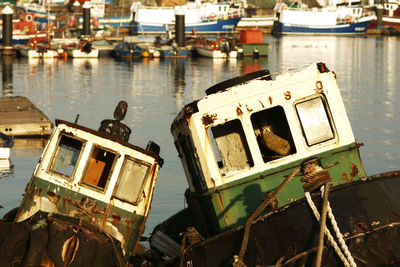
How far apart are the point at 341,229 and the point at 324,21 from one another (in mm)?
104016

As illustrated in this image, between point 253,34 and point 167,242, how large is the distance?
59.9 meters

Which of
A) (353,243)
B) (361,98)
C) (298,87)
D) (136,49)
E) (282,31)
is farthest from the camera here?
(282,31)

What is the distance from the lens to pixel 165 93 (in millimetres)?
44031

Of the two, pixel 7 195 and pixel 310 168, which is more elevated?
pixel 310 168

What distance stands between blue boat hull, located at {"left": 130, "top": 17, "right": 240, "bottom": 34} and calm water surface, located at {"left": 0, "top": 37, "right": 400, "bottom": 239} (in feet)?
38.6

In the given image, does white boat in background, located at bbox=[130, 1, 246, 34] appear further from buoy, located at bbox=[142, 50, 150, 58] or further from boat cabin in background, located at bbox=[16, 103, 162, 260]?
boat cabin in background, located at bbox=[16, 103, 162, 260]

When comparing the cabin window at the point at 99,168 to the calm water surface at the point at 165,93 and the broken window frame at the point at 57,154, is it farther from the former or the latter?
the calm water surface at the point at 165,93

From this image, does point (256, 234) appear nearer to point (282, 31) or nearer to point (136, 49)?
point (136, 49)

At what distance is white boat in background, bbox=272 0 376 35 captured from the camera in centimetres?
11081

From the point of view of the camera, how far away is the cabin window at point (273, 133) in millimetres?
11688

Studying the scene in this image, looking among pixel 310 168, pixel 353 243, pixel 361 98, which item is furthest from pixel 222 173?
pixel 361 98

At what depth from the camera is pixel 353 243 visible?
33.3 feet

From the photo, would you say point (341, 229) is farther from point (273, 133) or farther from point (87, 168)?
point (87, 168)

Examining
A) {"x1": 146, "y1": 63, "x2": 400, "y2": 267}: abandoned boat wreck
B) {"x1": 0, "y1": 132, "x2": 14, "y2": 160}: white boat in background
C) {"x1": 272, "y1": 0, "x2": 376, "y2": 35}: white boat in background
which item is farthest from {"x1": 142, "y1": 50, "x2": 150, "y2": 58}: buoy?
{"x1": 146, "y1": 63, "x2": 400, "y2": 267}: abandoned boat wreck
